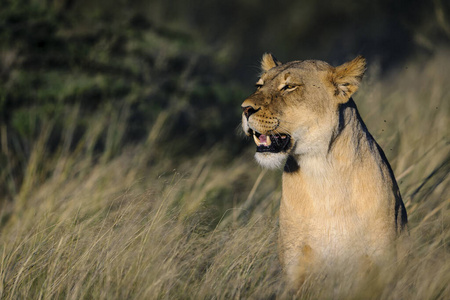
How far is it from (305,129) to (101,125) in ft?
11.1

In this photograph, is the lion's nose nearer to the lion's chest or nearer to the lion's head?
the lion's head

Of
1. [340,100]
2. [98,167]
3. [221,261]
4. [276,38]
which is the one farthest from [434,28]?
[276,38]

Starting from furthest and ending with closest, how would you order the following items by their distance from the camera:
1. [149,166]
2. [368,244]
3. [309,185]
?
[149,166] < [309,185] < [368,244]

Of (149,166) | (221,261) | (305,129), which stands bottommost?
(149,166)

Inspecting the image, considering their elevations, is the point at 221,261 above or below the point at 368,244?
below

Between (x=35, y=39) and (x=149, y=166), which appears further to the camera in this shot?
(x=35, y=39)

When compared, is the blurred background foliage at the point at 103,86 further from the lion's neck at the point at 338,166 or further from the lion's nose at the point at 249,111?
the lion's nose at the point at 249,111

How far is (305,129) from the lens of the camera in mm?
3926

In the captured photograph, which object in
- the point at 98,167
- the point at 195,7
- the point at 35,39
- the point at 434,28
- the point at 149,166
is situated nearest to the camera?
A: the point at 98,167

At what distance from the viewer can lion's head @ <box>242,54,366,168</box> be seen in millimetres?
3900

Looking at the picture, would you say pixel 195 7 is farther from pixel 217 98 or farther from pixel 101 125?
pixel 101 125

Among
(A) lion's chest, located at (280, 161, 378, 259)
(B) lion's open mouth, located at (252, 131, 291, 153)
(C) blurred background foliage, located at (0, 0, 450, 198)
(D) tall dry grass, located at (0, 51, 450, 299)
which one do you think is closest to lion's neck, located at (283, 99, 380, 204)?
(A) lion's chest, located at (280, 161, 378, 259)

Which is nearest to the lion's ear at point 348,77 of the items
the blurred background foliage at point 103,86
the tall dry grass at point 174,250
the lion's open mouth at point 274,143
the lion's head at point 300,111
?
the lion's head at point 300,111

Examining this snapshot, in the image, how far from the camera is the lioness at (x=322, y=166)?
3715mm
